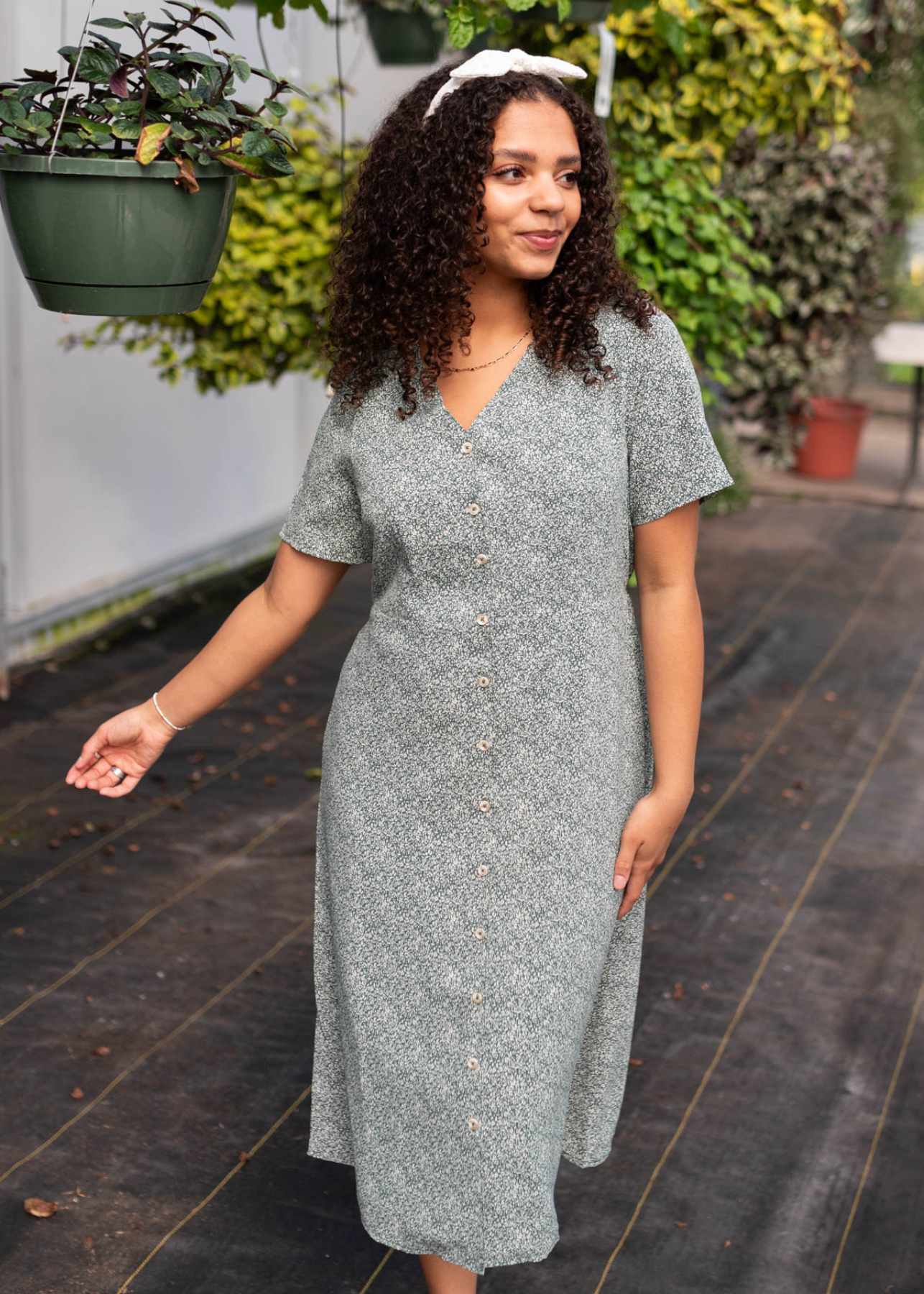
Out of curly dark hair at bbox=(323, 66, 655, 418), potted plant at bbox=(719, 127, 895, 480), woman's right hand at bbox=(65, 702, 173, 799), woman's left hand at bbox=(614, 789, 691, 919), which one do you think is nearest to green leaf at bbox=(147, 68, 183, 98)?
curly dark hair at bbox=(323, 66, 655, 418)

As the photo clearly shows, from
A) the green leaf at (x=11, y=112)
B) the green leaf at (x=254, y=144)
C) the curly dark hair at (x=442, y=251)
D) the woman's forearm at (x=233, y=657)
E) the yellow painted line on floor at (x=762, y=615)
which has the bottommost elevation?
the yellow painted line on floor at (x=762, y=615)

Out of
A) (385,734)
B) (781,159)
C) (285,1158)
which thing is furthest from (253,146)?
(781,159)

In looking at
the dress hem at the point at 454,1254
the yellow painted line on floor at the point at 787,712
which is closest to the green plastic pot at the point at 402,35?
the yellow painted line on floor at the point at 787,712

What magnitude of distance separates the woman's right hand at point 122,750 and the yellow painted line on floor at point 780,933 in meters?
0.96

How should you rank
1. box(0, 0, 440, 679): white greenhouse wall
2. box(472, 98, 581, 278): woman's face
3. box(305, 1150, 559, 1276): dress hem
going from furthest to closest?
1. box(0, 0, 440, 679): white greenhouse wall
2. box(305, 1150, 559, 1276): dress hem
3. box(472, 98, 581, 278): woman's face

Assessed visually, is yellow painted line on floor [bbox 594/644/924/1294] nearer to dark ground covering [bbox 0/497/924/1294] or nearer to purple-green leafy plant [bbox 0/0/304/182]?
dark ground covering [bbox 0/497/924/1294]

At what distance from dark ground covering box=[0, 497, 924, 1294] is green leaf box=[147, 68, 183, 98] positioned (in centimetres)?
151

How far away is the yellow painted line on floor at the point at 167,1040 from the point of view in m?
2.33

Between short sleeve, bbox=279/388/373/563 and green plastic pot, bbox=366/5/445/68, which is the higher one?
green plastic pot, bbox=366/5/445/68

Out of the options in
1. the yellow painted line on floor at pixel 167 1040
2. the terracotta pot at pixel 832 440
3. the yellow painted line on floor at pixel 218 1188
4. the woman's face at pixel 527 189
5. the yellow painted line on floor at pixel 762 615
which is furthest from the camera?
the terracotta pot at pixel 832 440

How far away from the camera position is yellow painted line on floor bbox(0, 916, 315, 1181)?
2.33 m

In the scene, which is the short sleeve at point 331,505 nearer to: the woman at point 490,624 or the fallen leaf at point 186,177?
the woman at point 490,624

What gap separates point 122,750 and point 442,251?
0.70 m

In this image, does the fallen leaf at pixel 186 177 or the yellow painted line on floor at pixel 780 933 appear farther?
the yellow painted line on floor at pixel 780 933
